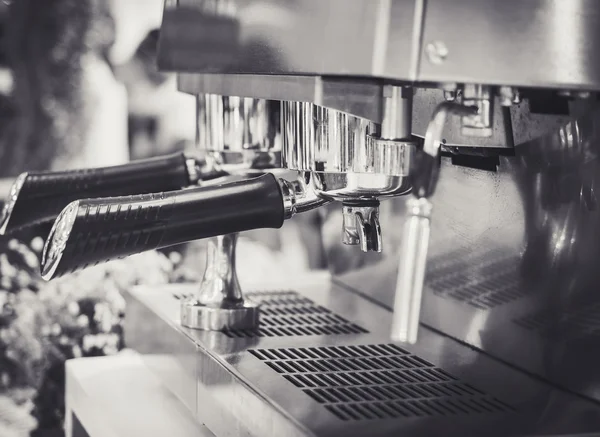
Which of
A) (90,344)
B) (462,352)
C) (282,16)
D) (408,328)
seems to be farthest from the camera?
(90,344)

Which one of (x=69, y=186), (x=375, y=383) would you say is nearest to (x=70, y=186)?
(x=69, y=186)

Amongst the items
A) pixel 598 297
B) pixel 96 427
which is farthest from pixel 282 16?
pixel 96 427

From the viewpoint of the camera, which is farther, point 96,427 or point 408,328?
point 96,427

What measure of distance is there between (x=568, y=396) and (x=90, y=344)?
1315mm

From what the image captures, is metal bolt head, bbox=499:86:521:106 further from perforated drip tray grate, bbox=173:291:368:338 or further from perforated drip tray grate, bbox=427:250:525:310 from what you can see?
perforated drip tray grate, bbox=173:291:368:338

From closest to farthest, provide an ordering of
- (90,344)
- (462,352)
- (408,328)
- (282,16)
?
(408,328), (282,16), (462,352), (90,344)

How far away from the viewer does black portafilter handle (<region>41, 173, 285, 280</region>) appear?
0.63 meters

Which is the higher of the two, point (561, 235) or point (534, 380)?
point (561, 235)

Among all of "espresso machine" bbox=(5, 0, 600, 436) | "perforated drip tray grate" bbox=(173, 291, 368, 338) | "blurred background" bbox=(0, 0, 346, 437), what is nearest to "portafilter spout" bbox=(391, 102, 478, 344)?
"espresso machine" bbox=(5, 0, 600, 436)

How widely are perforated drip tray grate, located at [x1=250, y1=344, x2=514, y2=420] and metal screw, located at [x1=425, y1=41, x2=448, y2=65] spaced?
0.82 ft

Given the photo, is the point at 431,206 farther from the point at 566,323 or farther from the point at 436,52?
the point at 566,323

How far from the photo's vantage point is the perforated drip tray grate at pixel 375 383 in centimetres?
64

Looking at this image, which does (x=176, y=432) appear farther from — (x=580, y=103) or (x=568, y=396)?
(x=580, y=103)

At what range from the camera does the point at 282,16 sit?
67cm
